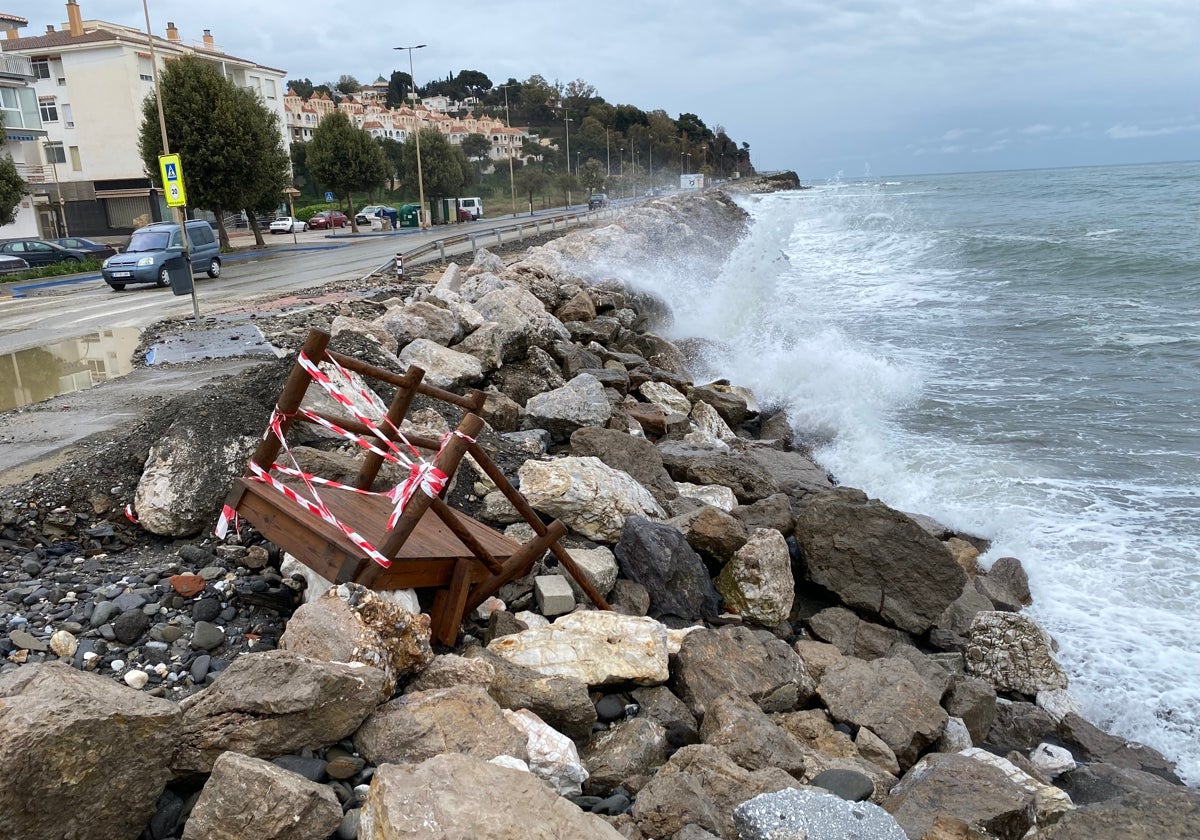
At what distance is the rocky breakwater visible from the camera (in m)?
2.77

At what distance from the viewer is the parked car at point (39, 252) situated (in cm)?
3120

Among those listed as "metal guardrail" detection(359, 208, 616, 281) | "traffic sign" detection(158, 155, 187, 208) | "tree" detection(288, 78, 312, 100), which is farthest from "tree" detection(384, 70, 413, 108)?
"traffic sign" detection(158, 155, 187, 208)

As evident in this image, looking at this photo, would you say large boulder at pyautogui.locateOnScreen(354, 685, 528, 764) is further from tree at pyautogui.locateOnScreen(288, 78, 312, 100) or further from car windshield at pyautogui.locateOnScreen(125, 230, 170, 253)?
tree at pyautogui.locateOnScreen(288, 78, 312, 100)

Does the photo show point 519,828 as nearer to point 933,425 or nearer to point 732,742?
point 732,742

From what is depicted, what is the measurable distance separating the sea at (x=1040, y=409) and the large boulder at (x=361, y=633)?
180 inches

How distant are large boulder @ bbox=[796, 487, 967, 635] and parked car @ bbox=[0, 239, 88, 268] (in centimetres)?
3239

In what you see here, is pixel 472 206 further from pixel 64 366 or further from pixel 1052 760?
pixel 1052 760

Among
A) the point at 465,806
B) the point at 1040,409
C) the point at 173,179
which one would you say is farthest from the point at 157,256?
the point at 465,806

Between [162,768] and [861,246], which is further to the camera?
[861,246]

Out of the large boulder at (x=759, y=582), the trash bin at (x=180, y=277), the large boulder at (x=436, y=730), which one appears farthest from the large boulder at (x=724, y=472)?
the trash bin at (x=180, y=277)

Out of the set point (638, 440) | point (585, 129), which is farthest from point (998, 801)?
point (585, 129)

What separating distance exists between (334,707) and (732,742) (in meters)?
1.73

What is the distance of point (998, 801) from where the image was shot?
146 inches

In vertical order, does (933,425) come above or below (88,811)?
below
